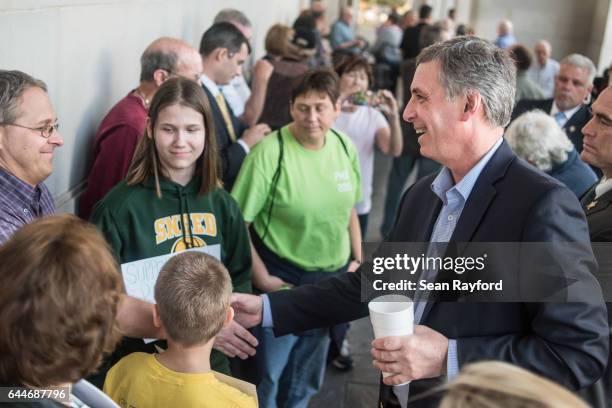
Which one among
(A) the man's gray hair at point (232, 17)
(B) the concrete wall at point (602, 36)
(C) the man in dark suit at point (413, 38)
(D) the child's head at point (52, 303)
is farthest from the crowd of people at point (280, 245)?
(B) the concrete wall at point (602, 36)

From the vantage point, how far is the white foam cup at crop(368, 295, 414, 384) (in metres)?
1.81

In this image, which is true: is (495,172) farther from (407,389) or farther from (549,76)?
(549,76)


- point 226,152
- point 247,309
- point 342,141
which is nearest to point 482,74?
point 247,309

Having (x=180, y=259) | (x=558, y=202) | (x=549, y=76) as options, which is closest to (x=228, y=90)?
(x=180, y=259)

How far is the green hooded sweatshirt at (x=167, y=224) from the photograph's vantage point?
2.71 m

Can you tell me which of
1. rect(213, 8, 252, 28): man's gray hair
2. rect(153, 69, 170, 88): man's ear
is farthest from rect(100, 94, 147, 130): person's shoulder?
rect(213, 8, 252, 28): man's gray hair

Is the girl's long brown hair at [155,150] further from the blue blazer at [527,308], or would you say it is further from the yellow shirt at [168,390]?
the blue blazer at [527,308]

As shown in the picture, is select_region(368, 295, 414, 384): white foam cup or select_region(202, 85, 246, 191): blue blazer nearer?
select_region(368, 295, 414, 384): white foam cup

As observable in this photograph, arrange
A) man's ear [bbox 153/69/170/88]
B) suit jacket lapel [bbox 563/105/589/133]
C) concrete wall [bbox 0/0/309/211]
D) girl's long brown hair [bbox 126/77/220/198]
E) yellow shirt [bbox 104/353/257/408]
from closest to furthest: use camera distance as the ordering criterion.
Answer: yellow shirt [bbox 104/353/257/408] → girl's long brown hair [bbox 126/77/220/198] → concrete wall [bbox 0/0/309/211] → man's ear [bbox 153/69/170/88] → suit jacket lapel [bbox 563/105/589/133]

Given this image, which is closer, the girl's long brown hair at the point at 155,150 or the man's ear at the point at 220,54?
the girl's long brown hair at the point at 155,150

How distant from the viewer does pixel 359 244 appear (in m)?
4.04

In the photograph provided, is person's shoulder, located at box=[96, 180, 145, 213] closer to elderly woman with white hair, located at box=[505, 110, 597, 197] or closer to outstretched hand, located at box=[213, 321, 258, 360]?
outstretched hand, located at box=[213, 321, 258, 360]

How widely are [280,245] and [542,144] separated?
1.67m

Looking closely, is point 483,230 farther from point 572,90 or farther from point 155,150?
point 572,90
